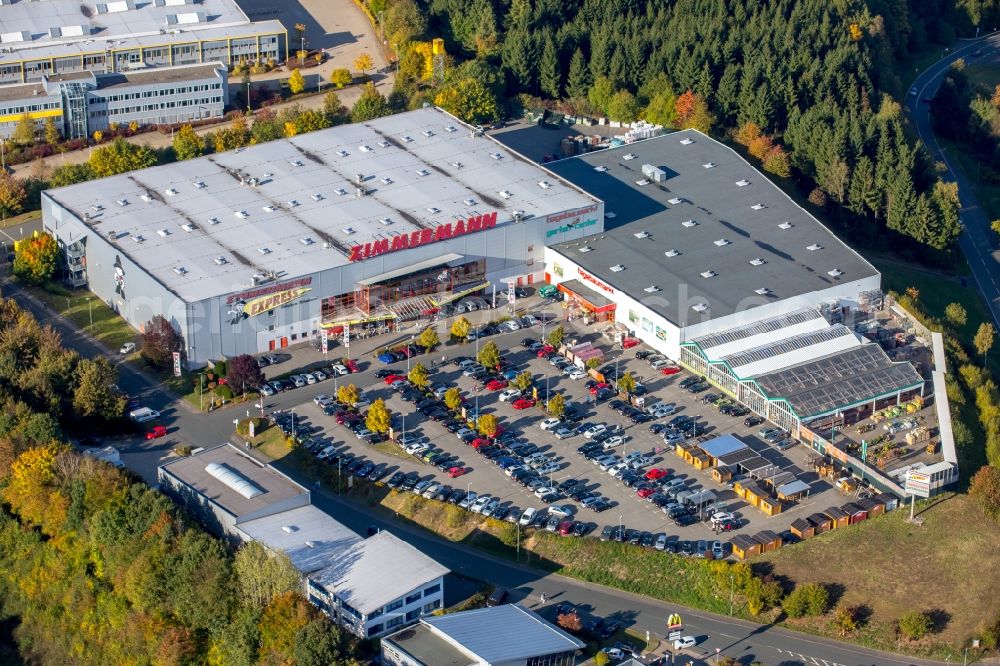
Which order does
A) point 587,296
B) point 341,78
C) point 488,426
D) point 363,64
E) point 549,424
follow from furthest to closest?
point 363,64 → point 341,78 → point 587,296 → point 549,424 → point 488,426

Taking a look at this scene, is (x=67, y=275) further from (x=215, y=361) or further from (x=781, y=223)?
(x=781, y=223)

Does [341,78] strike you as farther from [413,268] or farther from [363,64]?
[413,268]

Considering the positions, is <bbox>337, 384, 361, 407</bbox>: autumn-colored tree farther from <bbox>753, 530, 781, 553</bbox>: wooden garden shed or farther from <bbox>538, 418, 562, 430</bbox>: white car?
<bbox>753, 530, 781, 553</bbox>: wooden garden shed

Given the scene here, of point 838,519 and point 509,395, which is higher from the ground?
point 509,395

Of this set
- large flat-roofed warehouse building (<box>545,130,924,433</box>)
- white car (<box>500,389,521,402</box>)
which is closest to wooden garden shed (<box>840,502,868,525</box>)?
large flat-roofed warehouse building (<box>545,130,924,433</box>)

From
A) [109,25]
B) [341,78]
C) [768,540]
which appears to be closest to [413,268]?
[768,540]

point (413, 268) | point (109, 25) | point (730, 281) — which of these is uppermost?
point (109, 25)

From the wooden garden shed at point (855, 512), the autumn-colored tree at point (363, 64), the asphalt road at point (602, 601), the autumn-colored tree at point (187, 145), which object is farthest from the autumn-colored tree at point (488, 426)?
the autumn-colored tree at point (363, 64)
